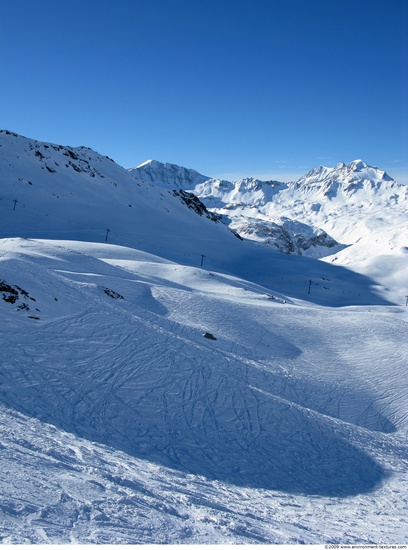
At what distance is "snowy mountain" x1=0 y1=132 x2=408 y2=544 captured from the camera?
7641mm

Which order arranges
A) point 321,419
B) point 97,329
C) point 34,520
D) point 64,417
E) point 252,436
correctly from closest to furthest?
point 34,520
point 64,417
point 252,436
point 321,419
point 97,329

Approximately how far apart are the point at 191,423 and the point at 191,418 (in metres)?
0.27

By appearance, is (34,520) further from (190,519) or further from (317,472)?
(317,472)

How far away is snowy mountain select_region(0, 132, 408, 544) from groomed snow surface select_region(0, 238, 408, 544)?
53mm

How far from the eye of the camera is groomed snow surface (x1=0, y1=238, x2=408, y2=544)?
7598 mm

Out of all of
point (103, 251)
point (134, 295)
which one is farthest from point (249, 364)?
point (103, 251)

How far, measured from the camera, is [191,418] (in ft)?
45.3

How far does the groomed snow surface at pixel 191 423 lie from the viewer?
24.9 ft

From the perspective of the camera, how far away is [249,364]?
1892 centimetres

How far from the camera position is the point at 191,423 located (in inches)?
533

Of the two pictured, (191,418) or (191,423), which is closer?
(191,423)

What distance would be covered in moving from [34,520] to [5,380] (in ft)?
22.5

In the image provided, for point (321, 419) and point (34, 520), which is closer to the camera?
point (34, 520)

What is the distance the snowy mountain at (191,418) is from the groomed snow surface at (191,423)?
0.17 feet
